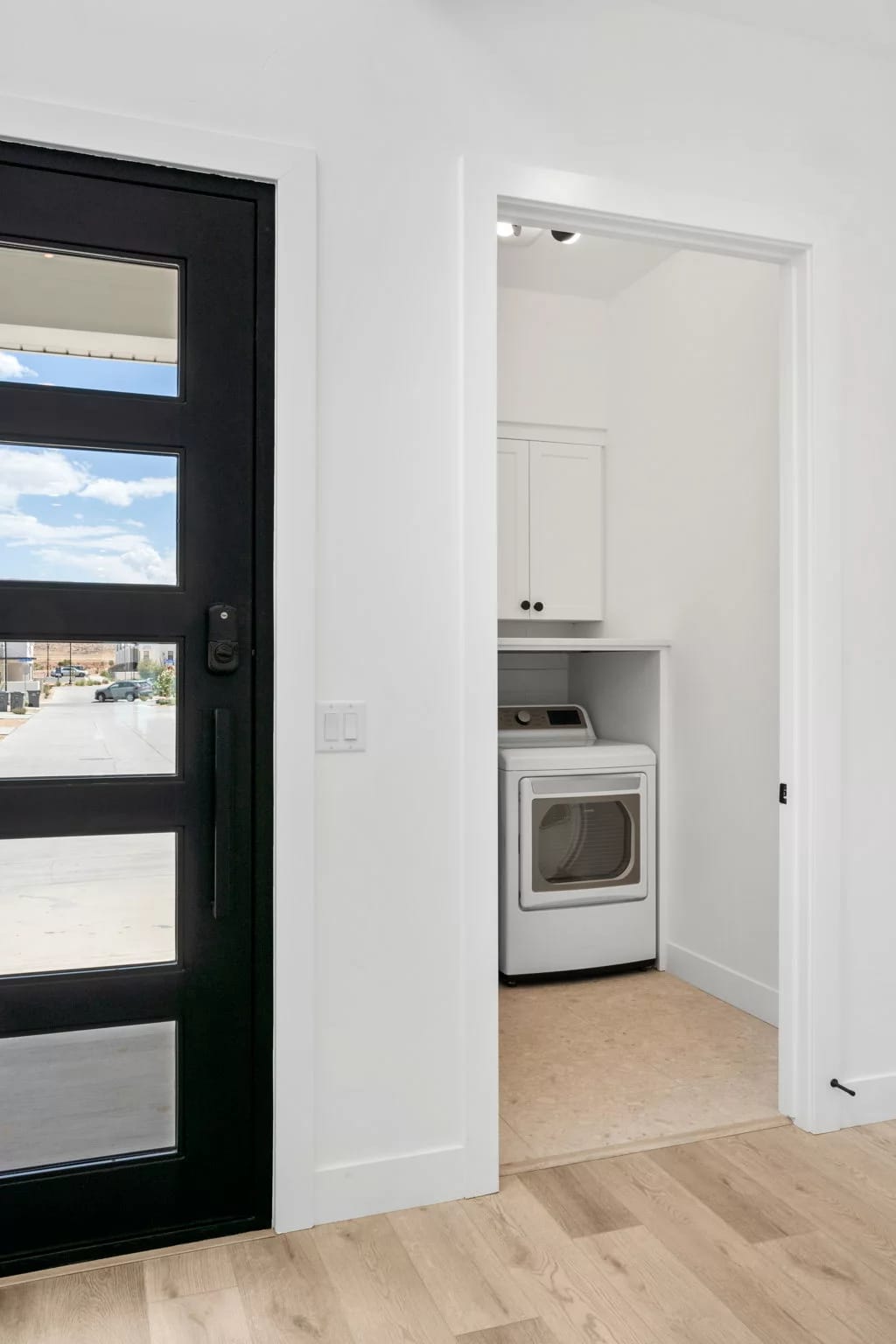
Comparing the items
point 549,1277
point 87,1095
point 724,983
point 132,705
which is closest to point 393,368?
point 132,705

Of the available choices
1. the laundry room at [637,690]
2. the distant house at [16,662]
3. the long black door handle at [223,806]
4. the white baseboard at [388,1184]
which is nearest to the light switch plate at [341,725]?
the long black door handle at [223,806]

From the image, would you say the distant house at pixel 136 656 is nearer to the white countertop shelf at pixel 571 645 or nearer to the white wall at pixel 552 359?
the white countertop shelf at pixel 571 645

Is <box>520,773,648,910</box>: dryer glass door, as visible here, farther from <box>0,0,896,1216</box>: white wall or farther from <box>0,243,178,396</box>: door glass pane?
<box>0,243,178,396</box>: door glass pane

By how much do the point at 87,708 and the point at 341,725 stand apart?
506mm

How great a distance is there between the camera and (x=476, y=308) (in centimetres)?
218

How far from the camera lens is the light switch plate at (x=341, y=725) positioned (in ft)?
6.83

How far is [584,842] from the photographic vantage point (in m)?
3.71

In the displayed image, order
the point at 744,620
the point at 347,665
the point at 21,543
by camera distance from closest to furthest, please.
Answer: the point at 21,543 → the point at 347,665 → the point at 744,620

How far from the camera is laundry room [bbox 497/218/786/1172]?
3031 millimetres

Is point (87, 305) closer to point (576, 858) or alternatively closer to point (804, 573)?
point (804, 573)

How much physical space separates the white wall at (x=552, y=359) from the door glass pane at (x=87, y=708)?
2551 millimetres

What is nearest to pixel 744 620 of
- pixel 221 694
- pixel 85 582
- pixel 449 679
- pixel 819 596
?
pixel 819 596

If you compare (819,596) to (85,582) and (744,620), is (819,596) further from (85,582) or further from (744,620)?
(85,582)

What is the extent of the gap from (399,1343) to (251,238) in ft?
6.82
